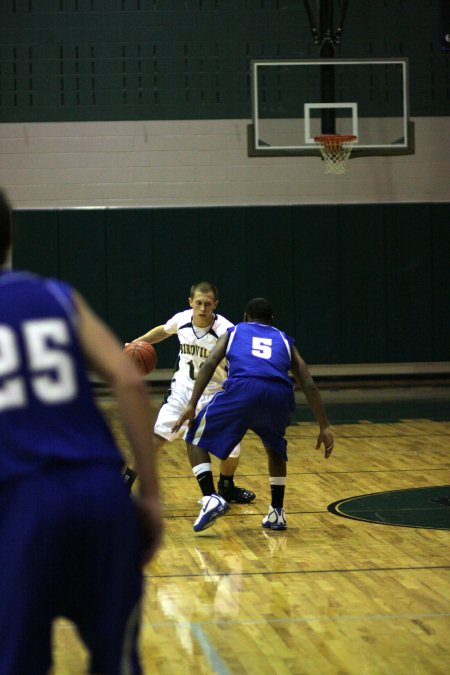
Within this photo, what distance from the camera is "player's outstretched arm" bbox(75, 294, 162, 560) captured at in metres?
2.46

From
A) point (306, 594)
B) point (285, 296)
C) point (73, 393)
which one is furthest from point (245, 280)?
point (73, 393)

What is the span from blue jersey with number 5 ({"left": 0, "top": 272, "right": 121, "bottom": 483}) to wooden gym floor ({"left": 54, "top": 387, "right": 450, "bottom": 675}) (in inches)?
91.6

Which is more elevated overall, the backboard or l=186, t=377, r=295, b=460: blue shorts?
the backboard

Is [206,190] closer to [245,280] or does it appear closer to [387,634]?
[245,280]

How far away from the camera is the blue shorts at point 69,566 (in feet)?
7.77

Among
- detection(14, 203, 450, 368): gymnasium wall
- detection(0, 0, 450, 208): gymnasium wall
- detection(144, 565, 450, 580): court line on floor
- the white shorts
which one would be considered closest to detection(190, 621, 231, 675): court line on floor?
detection(144, 565, 450, 580): court line on floor

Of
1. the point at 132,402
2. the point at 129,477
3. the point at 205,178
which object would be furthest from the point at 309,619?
the point at 205,178

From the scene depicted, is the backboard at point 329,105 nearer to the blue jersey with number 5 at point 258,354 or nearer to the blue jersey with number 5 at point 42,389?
the blue jersey with number 5 at point 258,354

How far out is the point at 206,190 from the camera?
16.6 metres

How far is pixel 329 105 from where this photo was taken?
14.2 m

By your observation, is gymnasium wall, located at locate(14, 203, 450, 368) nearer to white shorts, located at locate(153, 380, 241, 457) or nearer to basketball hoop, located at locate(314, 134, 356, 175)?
basketball hoop, located at locate(314, 134, 356, 175)

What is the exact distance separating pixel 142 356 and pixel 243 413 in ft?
4.40

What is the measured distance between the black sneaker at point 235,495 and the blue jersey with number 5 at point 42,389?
19.8ft

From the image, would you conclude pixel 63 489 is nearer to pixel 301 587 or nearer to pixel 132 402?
pixel 132 402
